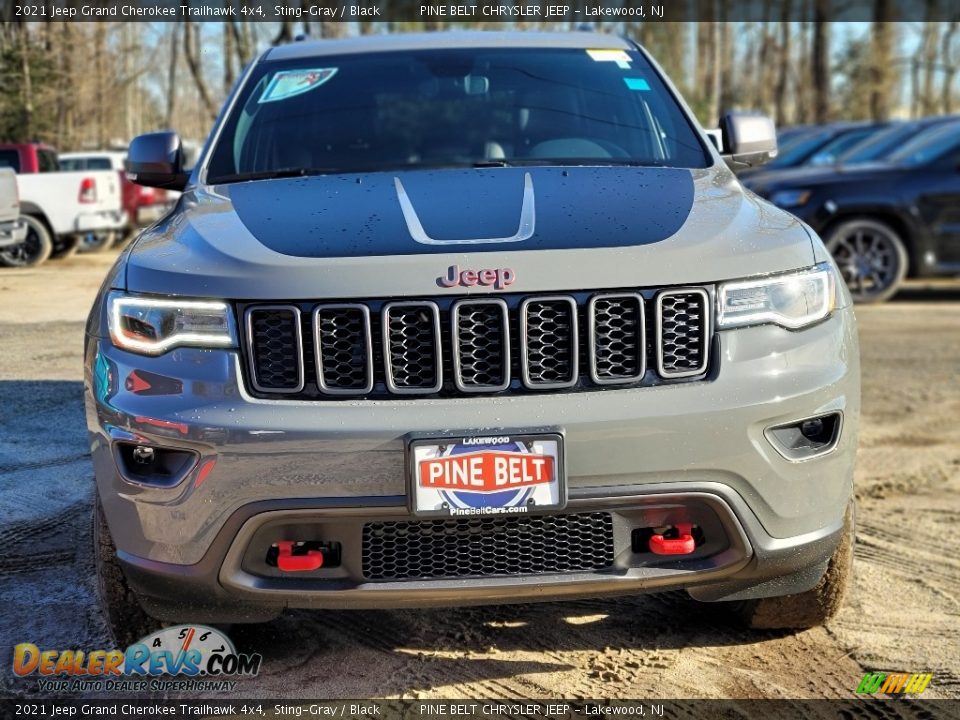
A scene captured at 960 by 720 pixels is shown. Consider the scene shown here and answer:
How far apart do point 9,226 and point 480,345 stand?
20.1ft

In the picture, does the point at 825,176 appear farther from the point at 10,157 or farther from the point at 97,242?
the point at 10,157

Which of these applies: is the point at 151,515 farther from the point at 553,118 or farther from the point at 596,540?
the point at 553,118

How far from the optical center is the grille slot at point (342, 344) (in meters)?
2.70

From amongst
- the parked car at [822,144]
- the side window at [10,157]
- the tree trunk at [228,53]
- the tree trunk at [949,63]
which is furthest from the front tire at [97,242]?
the tree trunk at [949,63]

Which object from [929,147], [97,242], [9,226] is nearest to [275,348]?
[9,226]

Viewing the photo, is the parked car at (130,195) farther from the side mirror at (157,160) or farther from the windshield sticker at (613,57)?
the windshield sticker at (613,57)

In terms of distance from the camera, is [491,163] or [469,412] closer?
[469,412]

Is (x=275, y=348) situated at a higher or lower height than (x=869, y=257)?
higher

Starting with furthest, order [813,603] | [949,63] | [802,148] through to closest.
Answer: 1. [949,63]
2. [802,148]
3. [813,603]

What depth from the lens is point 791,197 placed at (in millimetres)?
10812

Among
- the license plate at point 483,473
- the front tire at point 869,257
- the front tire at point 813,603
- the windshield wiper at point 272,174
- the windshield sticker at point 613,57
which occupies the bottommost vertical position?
the front tire at point 869,257

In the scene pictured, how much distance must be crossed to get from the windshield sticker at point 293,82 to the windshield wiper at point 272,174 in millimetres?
584

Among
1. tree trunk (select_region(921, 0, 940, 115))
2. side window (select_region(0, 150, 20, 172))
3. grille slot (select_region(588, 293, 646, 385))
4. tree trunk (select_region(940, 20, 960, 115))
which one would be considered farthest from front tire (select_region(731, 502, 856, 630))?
tree trunk (select_region(921, 0, 940, 115))

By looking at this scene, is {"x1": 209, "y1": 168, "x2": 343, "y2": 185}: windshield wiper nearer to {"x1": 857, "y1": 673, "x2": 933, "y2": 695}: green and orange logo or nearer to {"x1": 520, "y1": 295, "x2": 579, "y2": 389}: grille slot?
{"x1": 520, "y1": 295, "x2": 579, "y2": 389}: grille slot
